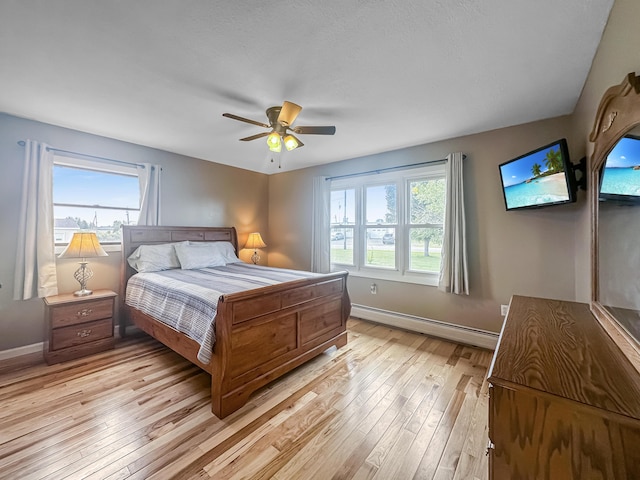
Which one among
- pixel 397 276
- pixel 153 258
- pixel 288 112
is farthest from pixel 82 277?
pixel 397 276

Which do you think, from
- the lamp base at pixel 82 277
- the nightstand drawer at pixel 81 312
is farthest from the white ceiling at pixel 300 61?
the nightstand drawer at pixel 81 312

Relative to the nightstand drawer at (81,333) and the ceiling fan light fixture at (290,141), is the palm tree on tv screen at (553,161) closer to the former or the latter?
the ceiling fan light fixture at (290,141)

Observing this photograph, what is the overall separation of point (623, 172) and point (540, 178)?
1338 millimetres

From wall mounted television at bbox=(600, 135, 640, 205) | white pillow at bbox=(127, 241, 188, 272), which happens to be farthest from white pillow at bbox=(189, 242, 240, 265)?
wall mounted television at bbox=(600, 135, 640, 205)

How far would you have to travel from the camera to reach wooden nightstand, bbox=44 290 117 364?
8.39 feet

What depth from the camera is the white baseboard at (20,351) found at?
8.57ft

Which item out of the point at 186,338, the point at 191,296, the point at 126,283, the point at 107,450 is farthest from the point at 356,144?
the point at 107,450

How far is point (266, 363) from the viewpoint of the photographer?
216cm

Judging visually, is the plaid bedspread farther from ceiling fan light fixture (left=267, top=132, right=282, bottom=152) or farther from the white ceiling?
the white ceiling

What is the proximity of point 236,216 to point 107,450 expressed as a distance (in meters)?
3.57

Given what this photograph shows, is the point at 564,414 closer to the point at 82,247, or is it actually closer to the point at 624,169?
the point at 624,169

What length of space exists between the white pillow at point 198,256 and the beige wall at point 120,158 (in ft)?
1.90

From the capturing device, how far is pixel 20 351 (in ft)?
8.86

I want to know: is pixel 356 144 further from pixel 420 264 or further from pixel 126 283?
pixel 126 283
